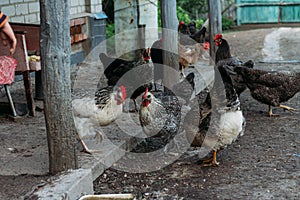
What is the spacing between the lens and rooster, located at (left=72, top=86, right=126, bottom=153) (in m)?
5.18

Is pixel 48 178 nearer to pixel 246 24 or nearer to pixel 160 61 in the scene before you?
pixel 160 61

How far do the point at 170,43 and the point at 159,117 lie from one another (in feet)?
7.91

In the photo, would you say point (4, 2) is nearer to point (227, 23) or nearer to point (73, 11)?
point (73, 11)

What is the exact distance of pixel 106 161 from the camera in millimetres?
5168

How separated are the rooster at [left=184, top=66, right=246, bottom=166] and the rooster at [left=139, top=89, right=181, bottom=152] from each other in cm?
30

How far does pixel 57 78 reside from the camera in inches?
167

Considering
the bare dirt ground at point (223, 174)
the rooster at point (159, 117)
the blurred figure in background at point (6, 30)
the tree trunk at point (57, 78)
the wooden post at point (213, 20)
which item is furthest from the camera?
the wooden post at point (213, 20)

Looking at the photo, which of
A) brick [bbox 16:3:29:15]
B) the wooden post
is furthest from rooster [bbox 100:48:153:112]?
the wooden post

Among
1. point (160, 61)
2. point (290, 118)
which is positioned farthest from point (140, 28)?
point (290, 118)

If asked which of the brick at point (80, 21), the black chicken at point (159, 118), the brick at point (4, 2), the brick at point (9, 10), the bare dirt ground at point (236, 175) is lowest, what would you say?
the bare dirt ground at point (236, 175)

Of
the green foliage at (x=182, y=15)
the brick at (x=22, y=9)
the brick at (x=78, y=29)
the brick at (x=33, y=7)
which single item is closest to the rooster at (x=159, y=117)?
the brick at (x=22, y=9)

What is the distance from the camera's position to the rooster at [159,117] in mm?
5598

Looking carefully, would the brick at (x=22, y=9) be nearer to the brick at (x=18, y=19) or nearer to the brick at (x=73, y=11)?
the brick at (x=18, y=19)

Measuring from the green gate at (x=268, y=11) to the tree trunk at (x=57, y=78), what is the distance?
18.9 metres
